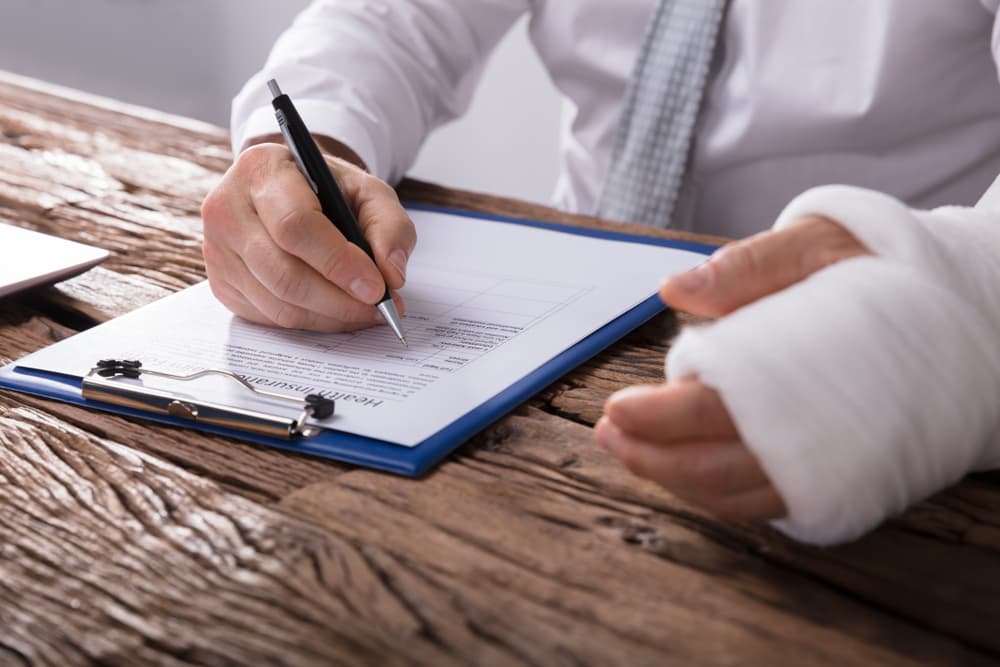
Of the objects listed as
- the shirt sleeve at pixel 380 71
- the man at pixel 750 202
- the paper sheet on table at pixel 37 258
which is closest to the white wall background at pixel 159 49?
the shirt sleeve at pixel 380 71

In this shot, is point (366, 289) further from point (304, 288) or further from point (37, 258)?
point (37, 258)

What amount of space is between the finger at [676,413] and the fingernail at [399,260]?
0.78ft

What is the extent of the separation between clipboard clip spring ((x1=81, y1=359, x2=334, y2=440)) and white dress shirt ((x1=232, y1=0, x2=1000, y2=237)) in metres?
0.34

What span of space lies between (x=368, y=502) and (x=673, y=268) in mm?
328

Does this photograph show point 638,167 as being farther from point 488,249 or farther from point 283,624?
point 283,624

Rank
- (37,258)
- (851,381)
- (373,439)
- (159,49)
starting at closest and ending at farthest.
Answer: (851,381) < (373,439) < (37,258) < (159,49)

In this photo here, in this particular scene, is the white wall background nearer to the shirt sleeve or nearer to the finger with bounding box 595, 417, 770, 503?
the shirt sleeve

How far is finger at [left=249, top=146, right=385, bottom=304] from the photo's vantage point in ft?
1.85

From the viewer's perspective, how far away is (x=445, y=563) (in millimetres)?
376

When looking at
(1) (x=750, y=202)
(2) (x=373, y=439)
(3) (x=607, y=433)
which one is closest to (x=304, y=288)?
(2) (x=373, y=439)

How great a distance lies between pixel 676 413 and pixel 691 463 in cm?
2

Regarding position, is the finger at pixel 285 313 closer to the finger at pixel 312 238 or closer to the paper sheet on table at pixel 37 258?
the finger at pixel 312 238

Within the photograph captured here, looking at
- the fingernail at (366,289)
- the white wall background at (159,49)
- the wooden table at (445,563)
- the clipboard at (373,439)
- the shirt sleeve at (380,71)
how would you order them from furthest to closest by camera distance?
the white wall background at (159,49), the shirt sleeve at (380,71), the fingernail at (366,289), the clipboard at (373,439), the wooden table at (445,563)

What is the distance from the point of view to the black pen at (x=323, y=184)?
57 centimetres
